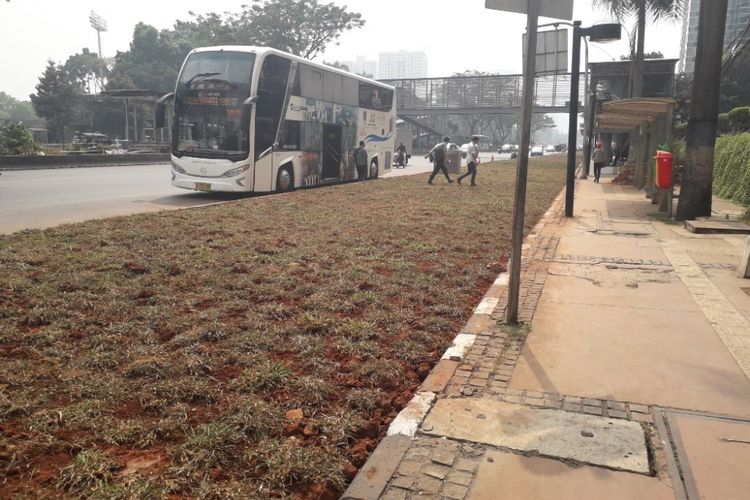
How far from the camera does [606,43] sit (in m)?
11.6

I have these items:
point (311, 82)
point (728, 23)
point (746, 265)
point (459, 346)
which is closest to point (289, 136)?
point (311, 82)

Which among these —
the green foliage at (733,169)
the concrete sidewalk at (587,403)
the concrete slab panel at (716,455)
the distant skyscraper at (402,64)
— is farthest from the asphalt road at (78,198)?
the distant skyscraper at (402,64)

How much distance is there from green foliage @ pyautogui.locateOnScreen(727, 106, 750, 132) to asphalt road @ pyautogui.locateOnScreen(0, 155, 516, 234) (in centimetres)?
1770

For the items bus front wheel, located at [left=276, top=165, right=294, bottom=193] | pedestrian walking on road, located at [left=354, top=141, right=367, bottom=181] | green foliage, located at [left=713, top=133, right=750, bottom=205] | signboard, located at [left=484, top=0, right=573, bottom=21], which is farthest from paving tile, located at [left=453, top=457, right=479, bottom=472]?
pedestrian walking on road, located at [left=354, top=141, right=367, bottom=181]

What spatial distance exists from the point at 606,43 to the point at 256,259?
852 centimetres

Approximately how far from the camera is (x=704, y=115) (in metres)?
10.5

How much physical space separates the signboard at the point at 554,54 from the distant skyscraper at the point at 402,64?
129743 millimetres

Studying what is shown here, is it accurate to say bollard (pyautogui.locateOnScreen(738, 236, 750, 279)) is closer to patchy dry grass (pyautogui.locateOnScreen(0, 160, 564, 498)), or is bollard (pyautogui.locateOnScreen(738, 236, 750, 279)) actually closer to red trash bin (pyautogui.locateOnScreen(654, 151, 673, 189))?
patchy dry grass (pyautogui.locateOnScreen(0, 160, 564, 498))

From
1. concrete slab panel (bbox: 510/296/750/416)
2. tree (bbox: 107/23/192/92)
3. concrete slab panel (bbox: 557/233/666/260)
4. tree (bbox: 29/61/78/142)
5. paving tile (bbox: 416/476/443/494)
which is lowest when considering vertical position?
paving tile (bbox: 416/476/443/494)

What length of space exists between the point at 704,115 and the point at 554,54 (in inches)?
158

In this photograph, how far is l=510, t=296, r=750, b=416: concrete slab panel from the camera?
348 centimetres

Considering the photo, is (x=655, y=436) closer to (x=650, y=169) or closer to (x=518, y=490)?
(x=518, y=490)

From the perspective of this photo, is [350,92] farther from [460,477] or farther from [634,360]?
[460,477]

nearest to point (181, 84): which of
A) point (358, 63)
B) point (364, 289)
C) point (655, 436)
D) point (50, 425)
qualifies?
point (364, 289)
